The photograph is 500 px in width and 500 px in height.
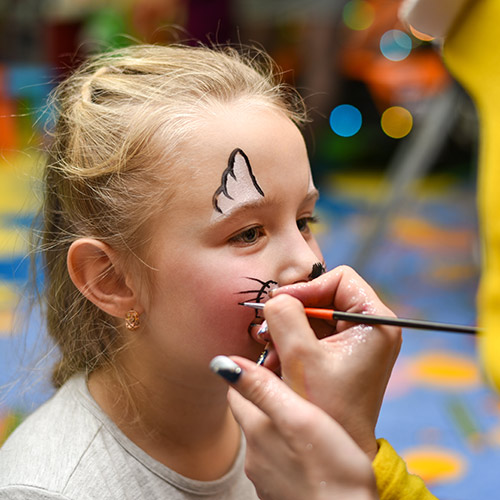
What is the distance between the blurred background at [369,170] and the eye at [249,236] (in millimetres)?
364

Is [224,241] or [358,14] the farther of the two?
[358,14]

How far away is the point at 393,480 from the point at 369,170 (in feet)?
13.1

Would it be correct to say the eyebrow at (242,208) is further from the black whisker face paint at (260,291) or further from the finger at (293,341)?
the finger at (293,341)

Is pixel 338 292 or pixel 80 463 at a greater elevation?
pixel 338 292

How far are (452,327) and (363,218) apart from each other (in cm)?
289

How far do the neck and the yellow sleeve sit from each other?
29 cm

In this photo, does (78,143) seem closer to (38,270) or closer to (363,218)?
(38,270)

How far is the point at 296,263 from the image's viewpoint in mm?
860

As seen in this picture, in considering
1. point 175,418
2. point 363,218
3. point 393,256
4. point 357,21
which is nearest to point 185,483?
point 175,418

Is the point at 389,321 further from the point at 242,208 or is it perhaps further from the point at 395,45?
the point at 395,45

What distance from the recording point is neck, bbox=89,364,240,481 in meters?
0.92

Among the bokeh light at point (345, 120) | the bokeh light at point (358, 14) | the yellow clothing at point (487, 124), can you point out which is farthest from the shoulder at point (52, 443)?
the bokeh light at point (345, 120)

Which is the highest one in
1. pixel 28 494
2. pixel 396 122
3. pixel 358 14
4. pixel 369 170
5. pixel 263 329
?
pixel 358 14

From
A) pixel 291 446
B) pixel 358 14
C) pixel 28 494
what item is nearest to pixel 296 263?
pixel 291 446
